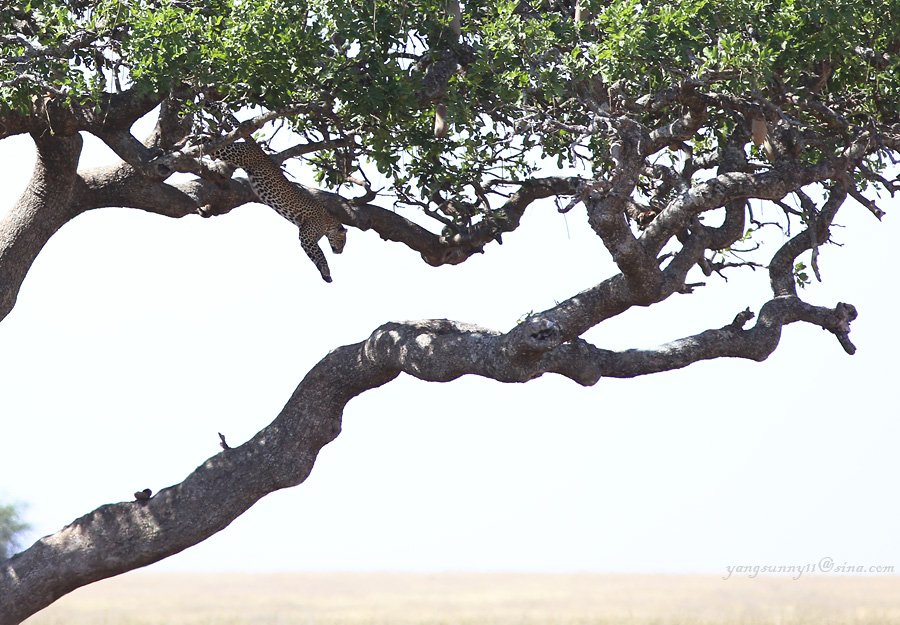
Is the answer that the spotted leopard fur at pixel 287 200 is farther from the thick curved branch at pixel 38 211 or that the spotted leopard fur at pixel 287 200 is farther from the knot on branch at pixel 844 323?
the knot on branch at pixel 844 323

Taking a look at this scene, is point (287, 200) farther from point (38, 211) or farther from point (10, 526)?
point (10, 526)

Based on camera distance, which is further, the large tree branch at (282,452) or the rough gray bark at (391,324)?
the large tree branch at (282,452)

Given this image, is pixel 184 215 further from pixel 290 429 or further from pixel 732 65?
pixel 732 65

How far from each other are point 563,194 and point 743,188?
2003 millimetres

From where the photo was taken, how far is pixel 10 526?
1505 centimetres

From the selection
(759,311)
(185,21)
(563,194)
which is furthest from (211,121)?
(759,311)

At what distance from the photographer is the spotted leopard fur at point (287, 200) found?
8117 millimetres

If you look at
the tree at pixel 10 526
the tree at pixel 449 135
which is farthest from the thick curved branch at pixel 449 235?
the tree at pixel 10 526

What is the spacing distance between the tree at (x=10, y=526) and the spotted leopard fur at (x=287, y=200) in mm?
8850

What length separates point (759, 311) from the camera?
25.2ft

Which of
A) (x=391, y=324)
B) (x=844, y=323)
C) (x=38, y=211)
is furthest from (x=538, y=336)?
(x=38, y=211)

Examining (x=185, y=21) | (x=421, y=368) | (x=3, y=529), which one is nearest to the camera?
(x=185, y=21)

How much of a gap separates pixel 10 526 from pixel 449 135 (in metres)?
11.5

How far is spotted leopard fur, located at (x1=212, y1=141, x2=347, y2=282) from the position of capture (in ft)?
26.6
